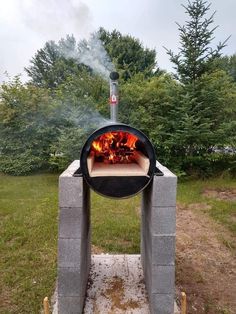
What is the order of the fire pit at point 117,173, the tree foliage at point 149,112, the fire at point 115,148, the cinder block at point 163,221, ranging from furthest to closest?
the tree foliage at point 149,112
the fire at point 115,148
the cinder block at point 163,221
the fire pit at point 117,173

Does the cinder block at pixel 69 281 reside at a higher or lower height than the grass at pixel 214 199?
higher

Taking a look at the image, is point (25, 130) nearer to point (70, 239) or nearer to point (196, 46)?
point (196, 46)

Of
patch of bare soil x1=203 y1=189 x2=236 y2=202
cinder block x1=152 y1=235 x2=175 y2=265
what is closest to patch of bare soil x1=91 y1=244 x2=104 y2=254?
cinder block x1=152 y1=235 x2=175 y2=265

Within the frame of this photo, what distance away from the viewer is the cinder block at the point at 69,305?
2.76 meters

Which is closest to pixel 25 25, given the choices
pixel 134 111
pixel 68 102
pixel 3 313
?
pixel 68 102

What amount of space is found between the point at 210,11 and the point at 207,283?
6.86 metres

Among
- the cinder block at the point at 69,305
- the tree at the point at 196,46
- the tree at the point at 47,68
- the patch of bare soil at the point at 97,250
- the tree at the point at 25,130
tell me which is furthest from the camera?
the tree at the point at 47,68

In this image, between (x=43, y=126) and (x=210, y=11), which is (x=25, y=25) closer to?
(x=43, y=126)

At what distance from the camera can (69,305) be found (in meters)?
2.77

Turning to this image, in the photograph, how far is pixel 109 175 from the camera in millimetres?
2557

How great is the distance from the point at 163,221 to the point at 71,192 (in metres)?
0.84

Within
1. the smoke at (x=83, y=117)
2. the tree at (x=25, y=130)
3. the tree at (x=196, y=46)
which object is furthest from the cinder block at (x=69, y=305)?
the tree at (x=25, y=130)

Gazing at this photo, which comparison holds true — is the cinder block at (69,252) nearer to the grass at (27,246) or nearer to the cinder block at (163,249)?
the cinder block at (163,249)

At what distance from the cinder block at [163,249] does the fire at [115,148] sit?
0.93 metres
